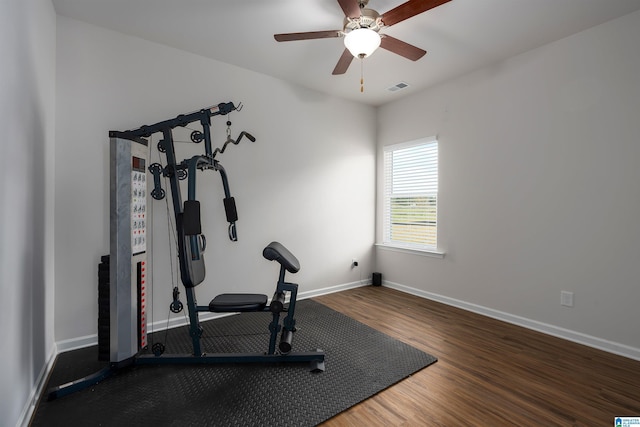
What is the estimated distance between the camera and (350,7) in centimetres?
199

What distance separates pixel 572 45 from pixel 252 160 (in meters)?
3.26

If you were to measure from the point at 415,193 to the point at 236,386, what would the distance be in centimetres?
319

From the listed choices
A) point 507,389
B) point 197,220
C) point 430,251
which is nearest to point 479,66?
point 430,251

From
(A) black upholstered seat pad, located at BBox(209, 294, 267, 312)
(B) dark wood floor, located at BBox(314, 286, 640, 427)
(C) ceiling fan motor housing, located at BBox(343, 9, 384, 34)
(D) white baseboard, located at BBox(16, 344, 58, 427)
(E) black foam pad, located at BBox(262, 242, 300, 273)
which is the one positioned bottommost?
(B) dark wood floor, located at BBox(314, 286, 640, 427)

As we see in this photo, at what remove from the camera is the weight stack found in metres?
2.15

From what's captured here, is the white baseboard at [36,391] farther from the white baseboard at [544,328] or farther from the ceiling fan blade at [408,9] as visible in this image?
the white baseboard at [544,328]

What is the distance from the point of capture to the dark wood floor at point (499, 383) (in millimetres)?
1720

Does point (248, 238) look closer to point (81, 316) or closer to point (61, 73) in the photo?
point (81, 316)

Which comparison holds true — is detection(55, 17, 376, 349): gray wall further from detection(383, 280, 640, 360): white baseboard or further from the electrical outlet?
the electrical outlet

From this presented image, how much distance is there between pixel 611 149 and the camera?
100.0 inches

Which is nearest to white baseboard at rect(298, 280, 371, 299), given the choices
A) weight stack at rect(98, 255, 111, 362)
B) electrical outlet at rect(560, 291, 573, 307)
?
weight stack at rect(98, 255, 111, 362)

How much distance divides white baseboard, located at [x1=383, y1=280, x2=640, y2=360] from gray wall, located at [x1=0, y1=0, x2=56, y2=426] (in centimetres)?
378

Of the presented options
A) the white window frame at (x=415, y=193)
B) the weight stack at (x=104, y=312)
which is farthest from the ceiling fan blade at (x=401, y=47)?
the weight stack at (x=104, y=312)

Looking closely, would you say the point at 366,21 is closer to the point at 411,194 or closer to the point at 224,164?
the point at 224,164
